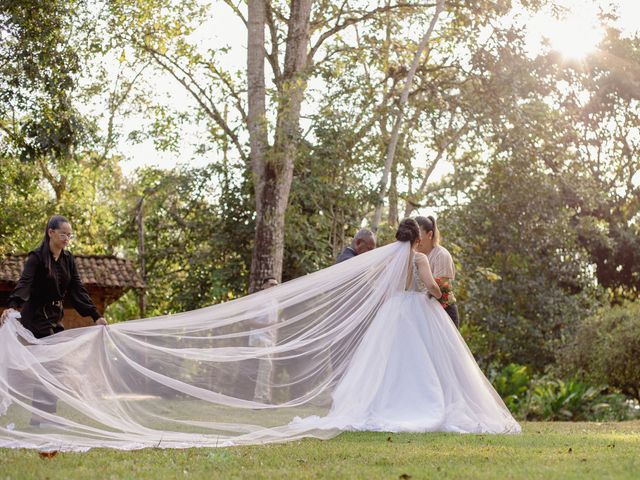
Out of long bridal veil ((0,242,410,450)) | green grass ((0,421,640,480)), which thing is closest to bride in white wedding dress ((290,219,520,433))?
long bridal veil ((0,242,410,450))

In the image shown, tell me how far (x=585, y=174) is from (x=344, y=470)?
56.9 feet

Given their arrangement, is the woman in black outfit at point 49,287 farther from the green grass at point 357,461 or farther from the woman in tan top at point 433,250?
the woman in tan top at point 433,250

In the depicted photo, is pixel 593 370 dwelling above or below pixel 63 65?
below

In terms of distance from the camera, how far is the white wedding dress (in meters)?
8.39

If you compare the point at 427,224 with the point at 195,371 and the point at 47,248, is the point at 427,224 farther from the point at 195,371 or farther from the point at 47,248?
the point at 47,248

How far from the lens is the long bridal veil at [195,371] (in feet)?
23.0

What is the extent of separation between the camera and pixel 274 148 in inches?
Result: 642

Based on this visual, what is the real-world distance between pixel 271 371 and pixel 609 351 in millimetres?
11262

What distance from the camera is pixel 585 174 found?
21.7 m

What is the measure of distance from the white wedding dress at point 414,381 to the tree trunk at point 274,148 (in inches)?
278

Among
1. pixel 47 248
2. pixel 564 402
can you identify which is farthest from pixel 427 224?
pixel 564 402

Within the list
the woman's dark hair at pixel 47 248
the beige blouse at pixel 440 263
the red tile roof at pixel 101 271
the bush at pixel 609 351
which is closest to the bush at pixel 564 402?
the bush at pixel 609 351

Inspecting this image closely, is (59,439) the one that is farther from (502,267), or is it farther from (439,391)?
(502,267)

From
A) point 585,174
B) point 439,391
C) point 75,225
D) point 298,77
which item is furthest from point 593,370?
point 75,225
